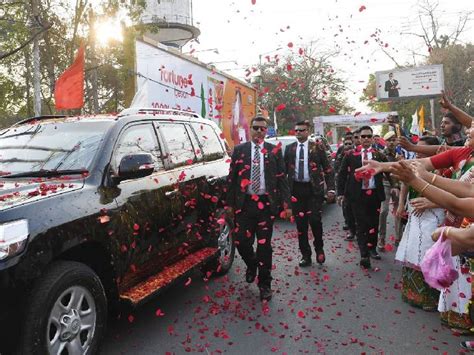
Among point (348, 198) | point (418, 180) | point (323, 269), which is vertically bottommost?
point (323, 269)

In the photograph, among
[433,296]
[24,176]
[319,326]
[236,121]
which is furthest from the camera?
[236,121]

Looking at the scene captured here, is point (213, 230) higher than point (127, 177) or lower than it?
Result: lower

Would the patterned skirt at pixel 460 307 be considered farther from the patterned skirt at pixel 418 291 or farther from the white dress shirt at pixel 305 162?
the white dress shirt at pixel 305 162

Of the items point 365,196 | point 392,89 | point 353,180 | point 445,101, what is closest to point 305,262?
point 365,196

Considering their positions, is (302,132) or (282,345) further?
(302,132)

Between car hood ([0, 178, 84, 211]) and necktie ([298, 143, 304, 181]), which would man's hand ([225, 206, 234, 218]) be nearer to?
necktie ([298, 143, 304, 181])

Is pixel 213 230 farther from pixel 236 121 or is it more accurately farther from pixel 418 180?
pixel 236 121

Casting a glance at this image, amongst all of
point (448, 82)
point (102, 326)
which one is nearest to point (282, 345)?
point (102, 326)

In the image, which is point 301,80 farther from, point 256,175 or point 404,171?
point 404,171

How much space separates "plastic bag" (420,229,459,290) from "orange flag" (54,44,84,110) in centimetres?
997

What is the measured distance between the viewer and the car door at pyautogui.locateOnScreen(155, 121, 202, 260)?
4773mm

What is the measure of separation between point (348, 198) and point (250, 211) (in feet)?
7.61

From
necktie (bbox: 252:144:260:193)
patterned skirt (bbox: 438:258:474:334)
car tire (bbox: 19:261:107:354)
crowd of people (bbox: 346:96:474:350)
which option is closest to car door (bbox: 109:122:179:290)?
car tire (bbox: 19:261:107:354)

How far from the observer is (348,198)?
710cm
